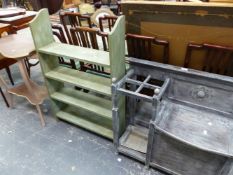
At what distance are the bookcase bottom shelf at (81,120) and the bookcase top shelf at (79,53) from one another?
707 millimetres

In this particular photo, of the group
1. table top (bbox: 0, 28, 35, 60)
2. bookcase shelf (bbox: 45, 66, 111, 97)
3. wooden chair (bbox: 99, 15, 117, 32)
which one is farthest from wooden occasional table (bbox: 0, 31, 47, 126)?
wooden chair (bbox: 99, 15, 117, 32)

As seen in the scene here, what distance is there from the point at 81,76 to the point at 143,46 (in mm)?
623

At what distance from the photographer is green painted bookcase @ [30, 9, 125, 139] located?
4.62 feet

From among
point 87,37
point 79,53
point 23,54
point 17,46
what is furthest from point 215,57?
point 17,46

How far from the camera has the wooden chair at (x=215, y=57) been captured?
1.25m

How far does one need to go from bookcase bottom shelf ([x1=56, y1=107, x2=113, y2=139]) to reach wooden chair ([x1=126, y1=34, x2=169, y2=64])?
2.46 ft

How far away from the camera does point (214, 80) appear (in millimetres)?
1310

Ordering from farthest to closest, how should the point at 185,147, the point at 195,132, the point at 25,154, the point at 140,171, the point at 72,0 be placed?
1. the point at 72,0
2. the point at 25,154
3. the point at 140,171
4. the point at 195,132
5. the point at 185,147

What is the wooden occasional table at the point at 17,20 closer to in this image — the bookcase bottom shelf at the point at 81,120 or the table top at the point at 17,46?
the table top at the point at 17,46

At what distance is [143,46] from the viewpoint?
1.52 metres

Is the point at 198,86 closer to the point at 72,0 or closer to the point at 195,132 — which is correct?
the point at 195,132

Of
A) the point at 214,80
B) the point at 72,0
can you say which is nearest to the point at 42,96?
the point at 214,80

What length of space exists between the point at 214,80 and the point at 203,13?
45 centimetres

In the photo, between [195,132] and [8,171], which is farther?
[8,171]
